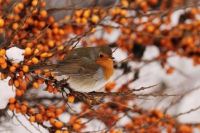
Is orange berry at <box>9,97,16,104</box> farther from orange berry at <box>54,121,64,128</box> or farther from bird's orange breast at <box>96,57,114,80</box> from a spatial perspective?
bird's orange breast at <box>96,57,114,80</box>

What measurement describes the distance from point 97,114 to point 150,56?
219cm

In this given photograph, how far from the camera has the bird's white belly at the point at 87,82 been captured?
2.81 meters

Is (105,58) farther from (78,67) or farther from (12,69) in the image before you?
(12,69)

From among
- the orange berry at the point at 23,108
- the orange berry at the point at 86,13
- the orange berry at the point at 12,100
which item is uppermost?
the orange berry at the point at 86,13

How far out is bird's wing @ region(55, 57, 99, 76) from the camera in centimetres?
271

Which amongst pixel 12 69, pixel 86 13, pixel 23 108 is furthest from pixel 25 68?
pixel 86 13

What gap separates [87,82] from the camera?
2.84 meters

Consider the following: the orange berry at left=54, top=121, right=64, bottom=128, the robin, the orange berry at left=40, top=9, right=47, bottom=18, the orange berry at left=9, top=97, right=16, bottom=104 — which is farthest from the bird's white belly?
the orange berry at left=40, top=9, right=47, bottom=18

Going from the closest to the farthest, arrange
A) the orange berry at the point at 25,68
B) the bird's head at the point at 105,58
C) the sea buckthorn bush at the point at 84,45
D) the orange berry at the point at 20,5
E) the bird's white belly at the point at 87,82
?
the orange berry at the point at 25,68
the sea buckthorn bush at the point at 84,45
the bird's white belly at the point at 87,82
the bird's head at the point at 105,58
the orange berry at the point at 20,5

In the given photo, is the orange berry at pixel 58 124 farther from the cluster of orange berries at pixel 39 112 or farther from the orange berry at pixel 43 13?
the orange berry at pixel 43 13

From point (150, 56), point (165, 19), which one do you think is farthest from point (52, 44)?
point (150, 56)

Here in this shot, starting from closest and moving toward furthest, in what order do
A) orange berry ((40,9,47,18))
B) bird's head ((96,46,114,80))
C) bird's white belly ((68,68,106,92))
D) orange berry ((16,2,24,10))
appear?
bird's white belly ((68,68,106,92)), bird's head ((96,46,114,80)), orange berry ((16,2,24,10)), orange berry ((40,9,47,18))

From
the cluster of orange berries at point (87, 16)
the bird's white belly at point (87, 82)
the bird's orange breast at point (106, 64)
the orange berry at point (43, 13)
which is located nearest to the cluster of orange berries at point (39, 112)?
the bird's white belly at point (87, 82)

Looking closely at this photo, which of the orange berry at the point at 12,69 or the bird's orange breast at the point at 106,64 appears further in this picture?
the bird's orange breast at the point at 106,64
